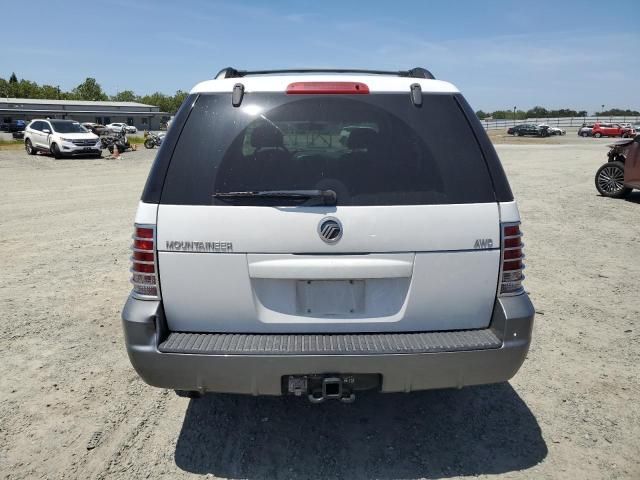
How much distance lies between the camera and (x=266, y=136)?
2.70m

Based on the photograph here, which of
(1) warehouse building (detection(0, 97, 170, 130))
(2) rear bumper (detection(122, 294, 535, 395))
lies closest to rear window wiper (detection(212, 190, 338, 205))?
(2) rear bumper (detection(122, 294, 535, 395))

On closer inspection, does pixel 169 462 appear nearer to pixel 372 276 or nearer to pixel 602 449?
pixel 372 276

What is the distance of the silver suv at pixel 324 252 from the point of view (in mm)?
2494

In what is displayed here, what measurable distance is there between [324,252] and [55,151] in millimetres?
26492

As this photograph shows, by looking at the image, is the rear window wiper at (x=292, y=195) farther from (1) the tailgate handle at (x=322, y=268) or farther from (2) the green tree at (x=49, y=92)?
(2) the green tree at (x=49, y=92)

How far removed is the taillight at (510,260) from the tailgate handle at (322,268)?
60cm

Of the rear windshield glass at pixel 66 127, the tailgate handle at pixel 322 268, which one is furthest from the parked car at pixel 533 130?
the tailgate handle at pixel 322 268

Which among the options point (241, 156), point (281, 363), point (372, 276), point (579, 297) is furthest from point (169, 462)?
point (579, 297)

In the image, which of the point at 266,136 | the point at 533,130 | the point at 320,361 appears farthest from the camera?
the point at 533,130

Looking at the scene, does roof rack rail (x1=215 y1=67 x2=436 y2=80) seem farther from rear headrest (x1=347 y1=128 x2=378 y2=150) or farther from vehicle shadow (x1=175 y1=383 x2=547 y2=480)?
vehicle shadow (x1=175 y1=383 x2=547 y2=480)

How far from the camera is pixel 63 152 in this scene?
24812 millimetres

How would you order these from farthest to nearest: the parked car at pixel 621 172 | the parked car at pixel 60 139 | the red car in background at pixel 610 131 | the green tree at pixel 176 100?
1. the green tree at pixel 176 100
2. the red car in background at pixel 610 131
3. the parked car at pixel 60 139
4. the parked car at pixel 621 172

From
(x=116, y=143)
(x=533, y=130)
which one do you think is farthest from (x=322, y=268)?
(x=533, y=130)

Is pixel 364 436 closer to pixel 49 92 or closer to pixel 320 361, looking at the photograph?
pixel 320 361
